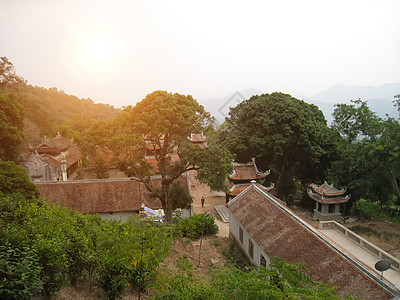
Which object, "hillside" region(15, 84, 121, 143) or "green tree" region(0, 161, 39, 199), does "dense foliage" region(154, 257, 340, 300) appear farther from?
"hillside" region(15, 84, 121, 143)

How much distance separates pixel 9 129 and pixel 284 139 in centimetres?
2216

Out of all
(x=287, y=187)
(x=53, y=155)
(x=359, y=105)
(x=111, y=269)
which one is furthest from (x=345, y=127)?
(x=53, y=155)

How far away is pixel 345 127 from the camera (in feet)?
78.8

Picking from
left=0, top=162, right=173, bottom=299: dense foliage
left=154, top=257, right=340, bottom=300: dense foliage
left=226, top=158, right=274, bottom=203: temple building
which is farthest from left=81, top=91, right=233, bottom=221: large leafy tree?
left=226, top=158, right=274, bottom=203: temple building

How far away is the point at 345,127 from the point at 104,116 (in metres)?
58.1

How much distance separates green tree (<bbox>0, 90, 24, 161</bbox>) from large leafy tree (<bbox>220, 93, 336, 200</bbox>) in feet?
57.6

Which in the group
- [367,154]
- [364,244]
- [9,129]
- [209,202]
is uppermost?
[9,129]

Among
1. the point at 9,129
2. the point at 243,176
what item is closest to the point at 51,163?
the point at 9,129

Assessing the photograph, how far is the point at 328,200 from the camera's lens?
2192 centimetres

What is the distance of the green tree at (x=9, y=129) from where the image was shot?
2293 cm

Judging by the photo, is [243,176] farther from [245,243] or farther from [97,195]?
[97,195]

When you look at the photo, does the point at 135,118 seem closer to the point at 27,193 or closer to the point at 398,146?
the point at 27,193

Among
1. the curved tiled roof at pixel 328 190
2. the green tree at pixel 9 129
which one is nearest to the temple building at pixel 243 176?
the curved tiled roof at pixel 328 190

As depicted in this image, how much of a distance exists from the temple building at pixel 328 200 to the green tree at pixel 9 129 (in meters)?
25.0
